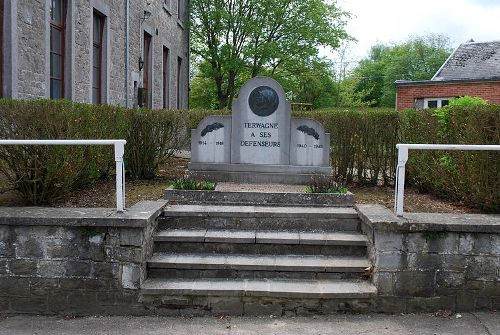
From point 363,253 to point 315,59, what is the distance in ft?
85.5

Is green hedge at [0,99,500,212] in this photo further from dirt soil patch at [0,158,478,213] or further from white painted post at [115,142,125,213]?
white painted post at [115,142,125,213]

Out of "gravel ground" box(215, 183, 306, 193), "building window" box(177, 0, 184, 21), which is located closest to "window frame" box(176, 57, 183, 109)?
"building window" box(177, 0, 184, 21)

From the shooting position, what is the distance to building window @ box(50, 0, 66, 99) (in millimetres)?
10258

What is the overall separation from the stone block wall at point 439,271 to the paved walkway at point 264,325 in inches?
5.8

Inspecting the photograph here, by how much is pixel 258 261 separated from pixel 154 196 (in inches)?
98.0

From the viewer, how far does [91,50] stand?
468 inches

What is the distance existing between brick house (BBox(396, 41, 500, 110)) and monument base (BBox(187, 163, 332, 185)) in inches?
695

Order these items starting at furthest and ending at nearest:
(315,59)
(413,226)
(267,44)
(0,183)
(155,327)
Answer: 1. (315,59)
2. (267,44)
3. (0,183)
4. (413,226)
5. (155,327)

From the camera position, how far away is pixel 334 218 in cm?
623

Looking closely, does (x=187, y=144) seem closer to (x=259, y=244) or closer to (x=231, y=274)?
(x=259, y=244)

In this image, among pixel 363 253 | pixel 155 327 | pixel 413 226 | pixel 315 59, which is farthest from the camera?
pixel 315 59

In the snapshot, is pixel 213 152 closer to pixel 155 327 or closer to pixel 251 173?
pixel 251 173

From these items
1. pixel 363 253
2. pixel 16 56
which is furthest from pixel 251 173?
pixel 16 56

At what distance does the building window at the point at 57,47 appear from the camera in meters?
10.3
